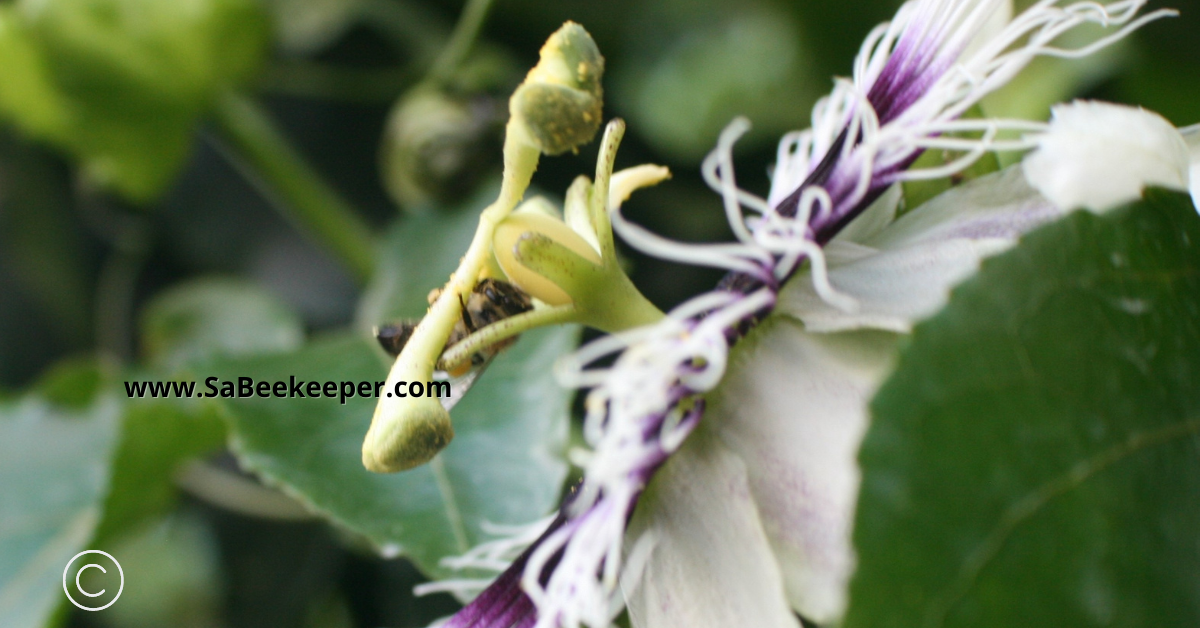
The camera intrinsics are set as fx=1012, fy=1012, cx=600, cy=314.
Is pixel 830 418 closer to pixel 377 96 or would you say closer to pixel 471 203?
pixel 471 203

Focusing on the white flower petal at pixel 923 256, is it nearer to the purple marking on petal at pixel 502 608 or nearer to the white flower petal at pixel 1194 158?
the white flower petal at pixel 1194 158

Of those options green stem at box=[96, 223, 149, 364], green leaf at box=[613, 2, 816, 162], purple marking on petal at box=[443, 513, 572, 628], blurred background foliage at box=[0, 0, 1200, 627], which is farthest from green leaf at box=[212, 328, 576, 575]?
green stem at box=[96, 223, 149, 364]

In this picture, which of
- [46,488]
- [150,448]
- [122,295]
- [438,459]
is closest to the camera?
[438,459]

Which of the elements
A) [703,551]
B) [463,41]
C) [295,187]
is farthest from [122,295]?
[703,551]

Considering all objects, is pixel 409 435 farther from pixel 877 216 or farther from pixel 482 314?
pixel 877 216

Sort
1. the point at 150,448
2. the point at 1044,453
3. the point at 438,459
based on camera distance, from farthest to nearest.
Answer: the point at 150,448 → the point at 438,459 → the point at 1044,453

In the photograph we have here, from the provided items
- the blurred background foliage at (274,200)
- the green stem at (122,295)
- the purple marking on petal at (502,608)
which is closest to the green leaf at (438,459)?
the blurred background foliage at (274,200)

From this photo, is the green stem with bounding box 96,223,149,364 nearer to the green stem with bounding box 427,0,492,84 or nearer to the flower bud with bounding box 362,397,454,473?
the green stem with bounding box 427,0,492,84
